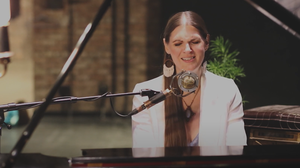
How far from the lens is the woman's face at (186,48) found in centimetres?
219

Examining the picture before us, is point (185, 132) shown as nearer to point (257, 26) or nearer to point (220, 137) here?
point (220, 137)

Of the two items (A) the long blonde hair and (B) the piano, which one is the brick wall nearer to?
(A) the long blonde hair

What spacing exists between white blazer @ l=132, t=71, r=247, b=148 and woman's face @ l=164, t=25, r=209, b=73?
0.44ft

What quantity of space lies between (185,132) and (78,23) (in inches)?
86.1

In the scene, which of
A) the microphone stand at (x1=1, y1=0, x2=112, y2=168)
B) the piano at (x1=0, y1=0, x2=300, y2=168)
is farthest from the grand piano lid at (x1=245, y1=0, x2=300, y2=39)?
the microphone stand at (x1=1, y1=0, x2=112, y2=168)

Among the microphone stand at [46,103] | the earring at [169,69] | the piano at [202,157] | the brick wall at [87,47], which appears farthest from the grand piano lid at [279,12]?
the brick wall at [87,47]

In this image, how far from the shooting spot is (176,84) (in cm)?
220

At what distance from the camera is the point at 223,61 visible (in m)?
2.38

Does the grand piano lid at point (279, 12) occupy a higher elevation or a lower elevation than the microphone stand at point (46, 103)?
higher

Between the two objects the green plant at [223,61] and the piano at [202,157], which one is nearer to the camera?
the piano at [202,157]

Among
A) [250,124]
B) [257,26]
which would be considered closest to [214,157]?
[250,124]

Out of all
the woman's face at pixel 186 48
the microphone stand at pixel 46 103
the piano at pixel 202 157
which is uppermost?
the woman's face at pixel 186 48

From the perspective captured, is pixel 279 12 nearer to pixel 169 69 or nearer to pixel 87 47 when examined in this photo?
pixel 169 69

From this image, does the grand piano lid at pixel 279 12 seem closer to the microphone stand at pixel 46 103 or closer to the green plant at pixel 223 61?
the microphone stand at pixel 46 103
